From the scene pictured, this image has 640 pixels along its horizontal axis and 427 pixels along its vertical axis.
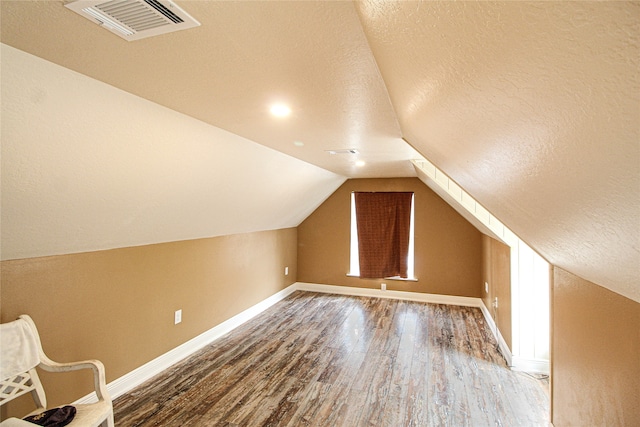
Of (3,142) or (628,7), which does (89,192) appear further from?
(628,7)

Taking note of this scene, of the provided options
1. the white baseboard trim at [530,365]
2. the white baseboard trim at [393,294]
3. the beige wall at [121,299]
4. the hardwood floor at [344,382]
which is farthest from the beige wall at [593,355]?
the beige wall at [121,299]

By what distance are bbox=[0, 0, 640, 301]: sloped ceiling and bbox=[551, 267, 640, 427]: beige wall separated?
127 millimetres

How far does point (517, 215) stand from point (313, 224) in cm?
411

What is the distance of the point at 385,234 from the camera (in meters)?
4.96

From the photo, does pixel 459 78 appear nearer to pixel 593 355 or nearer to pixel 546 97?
pixel 546 97

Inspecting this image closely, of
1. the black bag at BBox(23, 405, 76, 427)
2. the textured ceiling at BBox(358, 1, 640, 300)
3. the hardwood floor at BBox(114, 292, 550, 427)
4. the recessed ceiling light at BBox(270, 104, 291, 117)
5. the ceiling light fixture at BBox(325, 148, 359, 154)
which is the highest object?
the ceiling light fixture at BBox(325, 148, 359, 154)

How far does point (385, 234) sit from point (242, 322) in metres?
2.51

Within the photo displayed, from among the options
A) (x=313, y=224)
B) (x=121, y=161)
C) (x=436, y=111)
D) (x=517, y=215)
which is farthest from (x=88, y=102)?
(x=313, y=224)

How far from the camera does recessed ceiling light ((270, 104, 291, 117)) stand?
168 cm

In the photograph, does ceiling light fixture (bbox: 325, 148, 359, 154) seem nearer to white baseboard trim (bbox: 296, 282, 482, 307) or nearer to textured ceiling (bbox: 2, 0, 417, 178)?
textured ceiling (bbox: 2, 0, 417, 178)

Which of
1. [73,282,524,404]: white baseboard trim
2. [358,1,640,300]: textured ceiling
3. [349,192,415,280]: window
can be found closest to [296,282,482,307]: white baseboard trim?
[73,282,524,404]: white baseboard trim

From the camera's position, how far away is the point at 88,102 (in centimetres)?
137

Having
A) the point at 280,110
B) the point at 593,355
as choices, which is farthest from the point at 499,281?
the point at 280,110

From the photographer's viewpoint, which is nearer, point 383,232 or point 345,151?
point 345,151
